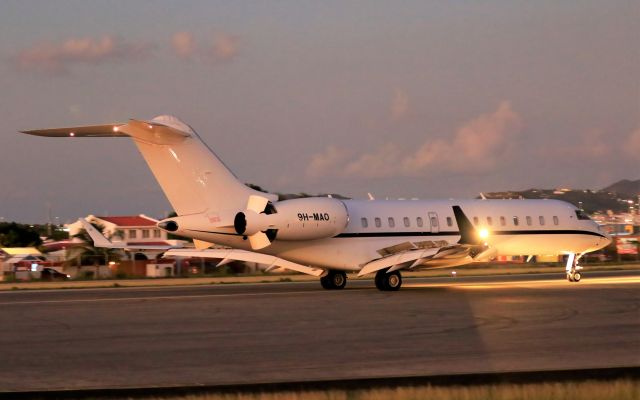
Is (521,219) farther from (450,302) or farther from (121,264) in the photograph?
(121,264)

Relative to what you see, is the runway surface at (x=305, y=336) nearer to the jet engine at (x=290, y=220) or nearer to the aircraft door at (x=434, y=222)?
the jet engine at (x=290, y=220)

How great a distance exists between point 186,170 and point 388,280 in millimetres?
6872

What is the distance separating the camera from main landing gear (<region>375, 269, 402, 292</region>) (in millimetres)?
29047

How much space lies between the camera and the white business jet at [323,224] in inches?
1065

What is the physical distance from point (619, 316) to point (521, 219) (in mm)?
13304

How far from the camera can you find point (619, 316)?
787 inches

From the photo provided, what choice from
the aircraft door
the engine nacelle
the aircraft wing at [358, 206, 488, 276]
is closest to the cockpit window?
the aircraft wing at [358, 206, 488, 276]

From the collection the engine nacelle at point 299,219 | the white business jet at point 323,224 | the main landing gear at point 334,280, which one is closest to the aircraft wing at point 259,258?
the white business jet at point 323,224

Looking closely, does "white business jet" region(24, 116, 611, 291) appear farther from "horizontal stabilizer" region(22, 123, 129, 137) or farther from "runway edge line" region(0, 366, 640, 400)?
"runway edge line" region(0, 366, 640, 400)

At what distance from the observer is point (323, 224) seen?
28.4 m

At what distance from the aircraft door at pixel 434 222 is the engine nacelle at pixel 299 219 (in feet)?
11.4

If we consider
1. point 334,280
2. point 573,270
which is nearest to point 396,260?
point 334,280

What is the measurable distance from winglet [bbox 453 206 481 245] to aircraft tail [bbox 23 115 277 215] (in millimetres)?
6707

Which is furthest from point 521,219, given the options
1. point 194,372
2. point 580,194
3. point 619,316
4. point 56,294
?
point 580,194
